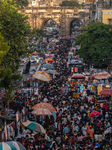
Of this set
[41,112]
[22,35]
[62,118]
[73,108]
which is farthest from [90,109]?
[22,35]

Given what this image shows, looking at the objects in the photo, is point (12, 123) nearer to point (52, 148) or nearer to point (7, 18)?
point (52, 148)

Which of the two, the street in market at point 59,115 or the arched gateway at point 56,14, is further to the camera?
the arched gateway at point 56,14

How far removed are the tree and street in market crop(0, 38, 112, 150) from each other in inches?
183

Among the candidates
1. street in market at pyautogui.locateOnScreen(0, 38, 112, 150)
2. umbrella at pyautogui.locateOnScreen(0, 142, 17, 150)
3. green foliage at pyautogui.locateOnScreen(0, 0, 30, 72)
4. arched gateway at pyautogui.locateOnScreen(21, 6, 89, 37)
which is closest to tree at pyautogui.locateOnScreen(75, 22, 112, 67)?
street in market at pyautogui.locateOnScreen(0, 38, 112, 150)

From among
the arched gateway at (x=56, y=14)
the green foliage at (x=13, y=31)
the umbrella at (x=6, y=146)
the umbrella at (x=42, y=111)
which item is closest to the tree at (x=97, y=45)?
the green foliage at (x=13, y=31)

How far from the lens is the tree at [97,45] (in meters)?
36.0

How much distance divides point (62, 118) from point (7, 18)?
23.5ft

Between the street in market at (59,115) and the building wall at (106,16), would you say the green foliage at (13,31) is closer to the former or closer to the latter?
the street in market at (59,115)

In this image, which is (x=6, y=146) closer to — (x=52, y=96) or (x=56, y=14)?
(x=52, y=96)

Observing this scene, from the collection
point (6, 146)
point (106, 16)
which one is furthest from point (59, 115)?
point (106, 16)

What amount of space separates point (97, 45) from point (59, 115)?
1700 cm

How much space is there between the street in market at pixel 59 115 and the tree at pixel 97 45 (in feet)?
15.2

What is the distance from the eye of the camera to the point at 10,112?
19.9 meters

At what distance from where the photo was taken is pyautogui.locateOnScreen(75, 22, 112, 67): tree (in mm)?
36031
